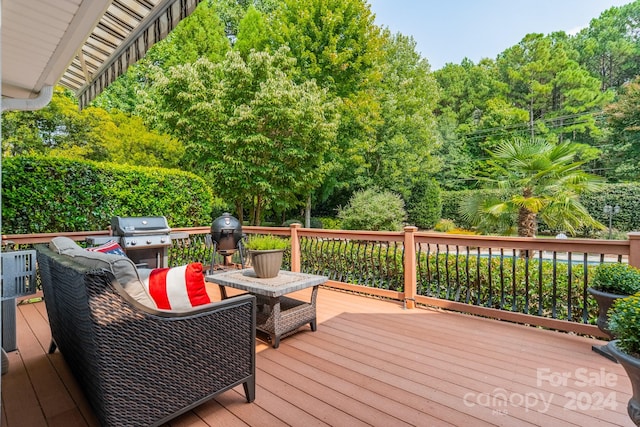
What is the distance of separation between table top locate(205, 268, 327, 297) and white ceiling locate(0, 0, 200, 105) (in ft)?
7.06

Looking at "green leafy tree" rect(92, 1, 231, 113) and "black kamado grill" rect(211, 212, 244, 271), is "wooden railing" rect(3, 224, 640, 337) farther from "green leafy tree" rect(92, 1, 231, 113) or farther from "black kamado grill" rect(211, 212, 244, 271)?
"green leafy tree" rect(92, 1, 231, 113)

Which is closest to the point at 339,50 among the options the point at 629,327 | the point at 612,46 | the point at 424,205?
the point at 424,205

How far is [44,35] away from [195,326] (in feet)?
8.71

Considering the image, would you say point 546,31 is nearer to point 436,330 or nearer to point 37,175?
point 436,330

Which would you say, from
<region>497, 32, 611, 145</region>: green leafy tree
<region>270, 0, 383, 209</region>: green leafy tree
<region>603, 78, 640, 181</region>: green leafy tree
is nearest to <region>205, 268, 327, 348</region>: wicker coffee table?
<region>270, 0, 383, 209</region>: green leafy tree

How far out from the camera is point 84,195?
5270 millimetres

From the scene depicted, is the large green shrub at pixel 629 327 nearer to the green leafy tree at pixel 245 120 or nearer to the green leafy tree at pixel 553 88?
the green leafy tree at pixel 245 120

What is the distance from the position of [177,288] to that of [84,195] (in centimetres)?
456

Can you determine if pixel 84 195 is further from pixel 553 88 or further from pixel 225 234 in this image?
pixel 553 88

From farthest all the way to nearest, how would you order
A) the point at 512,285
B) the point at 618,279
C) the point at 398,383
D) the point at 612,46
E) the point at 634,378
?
the point at 612,46 < the point at 512,285 < the point at 618,279 < the point at 398,383 < the point at 634,378

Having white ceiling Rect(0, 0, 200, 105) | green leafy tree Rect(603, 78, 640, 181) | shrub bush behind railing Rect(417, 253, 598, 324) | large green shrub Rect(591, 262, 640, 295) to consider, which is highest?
green leafy tree Rect(603, 78, 640, 181)

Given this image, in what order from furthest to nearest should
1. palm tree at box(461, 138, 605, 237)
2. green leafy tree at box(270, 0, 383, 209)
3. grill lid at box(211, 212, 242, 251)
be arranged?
green leafy tree at box(270, 0, 383, 209) < grill lid at box(211, 212, 242, 251) < palm tree at box(461, 138, 605, 237)

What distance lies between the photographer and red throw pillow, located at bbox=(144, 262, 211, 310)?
1843 mm

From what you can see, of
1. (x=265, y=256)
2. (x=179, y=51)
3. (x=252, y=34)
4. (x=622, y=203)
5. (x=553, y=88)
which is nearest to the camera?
(x=265, y=256)
